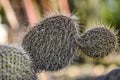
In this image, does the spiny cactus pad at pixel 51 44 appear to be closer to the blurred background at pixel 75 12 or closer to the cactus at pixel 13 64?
the cactus at pixel 13 64

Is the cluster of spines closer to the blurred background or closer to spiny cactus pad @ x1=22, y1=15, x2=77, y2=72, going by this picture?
spiny cactus pad @ x1=22, y1=15, x2=77, y2=72

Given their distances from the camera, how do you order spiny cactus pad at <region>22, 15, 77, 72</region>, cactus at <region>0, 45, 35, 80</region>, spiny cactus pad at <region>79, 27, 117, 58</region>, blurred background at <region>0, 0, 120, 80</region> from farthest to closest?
blurred background at <region>0, 0, 120, 80</region>, spiny cactus pad at <region>79, 27, 117, 58</region>, spiny cactus pad at <region>22, 15, 77, 72</region>, cactus at <region>0, 45, 35, 80</region>

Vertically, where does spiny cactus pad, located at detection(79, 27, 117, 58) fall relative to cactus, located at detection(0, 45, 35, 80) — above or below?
above

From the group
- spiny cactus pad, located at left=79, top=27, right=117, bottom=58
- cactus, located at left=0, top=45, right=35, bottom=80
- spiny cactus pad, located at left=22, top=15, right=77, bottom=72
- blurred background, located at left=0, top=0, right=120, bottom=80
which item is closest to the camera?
cactus, located at left=0, top=45, right=35, bottom=80

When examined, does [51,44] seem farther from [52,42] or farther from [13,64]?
[13,64]

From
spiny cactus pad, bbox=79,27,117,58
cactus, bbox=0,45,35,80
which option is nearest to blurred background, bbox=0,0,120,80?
spiny cactus pad, bbox=79,27,117,58

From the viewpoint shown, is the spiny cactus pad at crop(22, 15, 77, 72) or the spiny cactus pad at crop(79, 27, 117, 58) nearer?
the spiny cactus pad at crop(22, 15, 77, 72)
